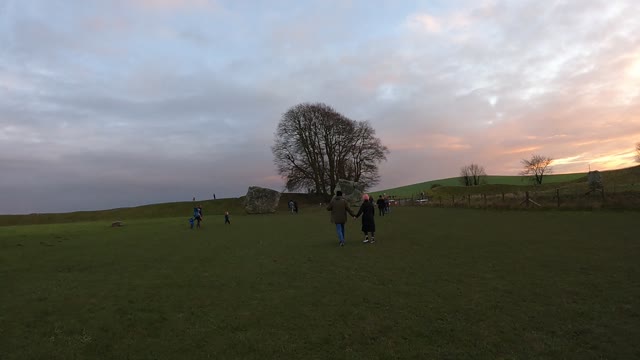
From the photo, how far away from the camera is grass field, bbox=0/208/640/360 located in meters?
5.30

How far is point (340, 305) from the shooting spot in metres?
7.23

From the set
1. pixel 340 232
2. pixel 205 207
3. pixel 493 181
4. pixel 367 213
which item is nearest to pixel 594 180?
pixel 367 213

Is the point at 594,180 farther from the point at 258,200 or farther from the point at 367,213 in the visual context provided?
the point at 258,200

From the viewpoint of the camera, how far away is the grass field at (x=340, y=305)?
17.4ft

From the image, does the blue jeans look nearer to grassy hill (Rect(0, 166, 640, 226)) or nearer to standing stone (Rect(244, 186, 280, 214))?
standing stone (Rect(244, 186, 280, 214))

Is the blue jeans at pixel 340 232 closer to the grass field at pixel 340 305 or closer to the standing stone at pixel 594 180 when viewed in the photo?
the grass field at pixel 340 305

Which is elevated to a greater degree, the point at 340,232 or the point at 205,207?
the point at 205,207

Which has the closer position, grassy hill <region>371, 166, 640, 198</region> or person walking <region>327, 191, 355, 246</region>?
person walking <region>327, 191, 355, 246</region>

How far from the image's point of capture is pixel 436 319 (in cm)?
619

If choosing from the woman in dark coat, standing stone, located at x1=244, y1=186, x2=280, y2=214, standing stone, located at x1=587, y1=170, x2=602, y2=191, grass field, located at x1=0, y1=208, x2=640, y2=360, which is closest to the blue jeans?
the woman in dark coat

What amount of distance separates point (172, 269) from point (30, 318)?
472cm

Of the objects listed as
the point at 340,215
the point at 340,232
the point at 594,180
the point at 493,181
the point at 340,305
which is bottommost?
the point at 340,305

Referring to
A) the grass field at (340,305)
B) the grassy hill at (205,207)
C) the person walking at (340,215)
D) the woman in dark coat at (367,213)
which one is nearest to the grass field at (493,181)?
the grassy hill at (205,207)

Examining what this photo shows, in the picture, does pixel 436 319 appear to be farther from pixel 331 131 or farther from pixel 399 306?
pixel 331 131
